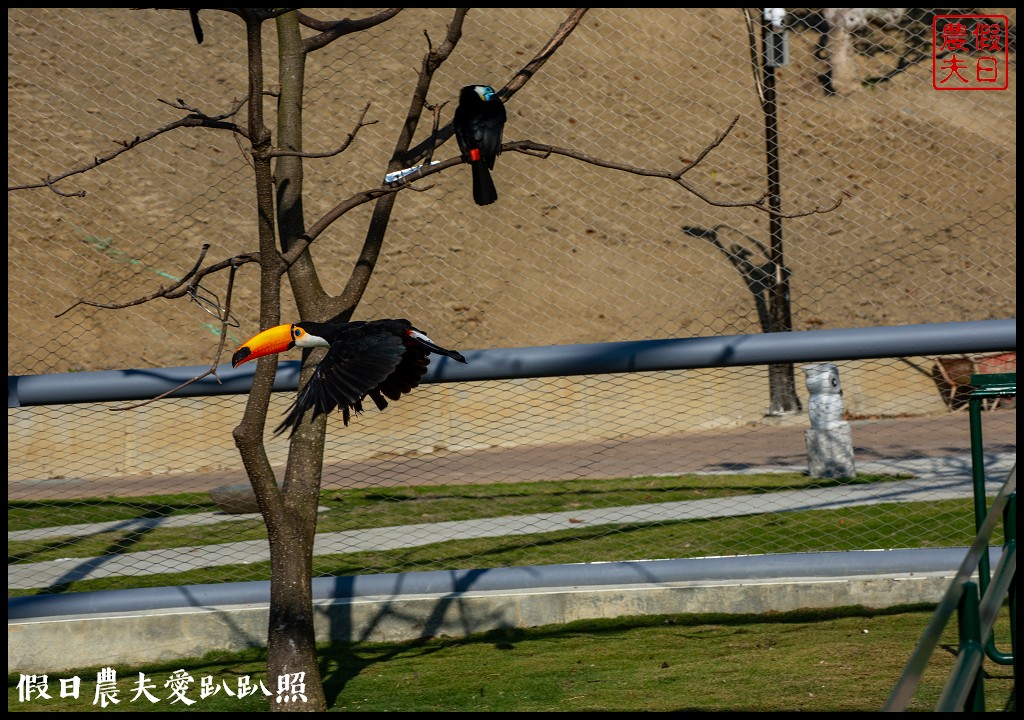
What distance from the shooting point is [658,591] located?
5582mm

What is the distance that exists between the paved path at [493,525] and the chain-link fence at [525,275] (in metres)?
0.05

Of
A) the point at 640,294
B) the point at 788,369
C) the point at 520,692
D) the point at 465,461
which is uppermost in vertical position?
the point at 640,294

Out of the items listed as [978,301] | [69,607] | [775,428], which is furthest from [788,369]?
[69,607]

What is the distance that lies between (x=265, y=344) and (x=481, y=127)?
1.45 metres

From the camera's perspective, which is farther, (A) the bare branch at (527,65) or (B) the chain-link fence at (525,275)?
(B) the chain-link fence at (525,275)

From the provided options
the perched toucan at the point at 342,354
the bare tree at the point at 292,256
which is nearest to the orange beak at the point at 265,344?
the perched toucan at the point at 342,354

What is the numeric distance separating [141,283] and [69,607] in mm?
7384

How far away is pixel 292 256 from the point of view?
4320mm

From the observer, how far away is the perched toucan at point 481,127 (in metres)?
4.70

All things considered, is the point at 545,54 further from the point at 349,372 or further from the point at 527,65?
the point at 349,372

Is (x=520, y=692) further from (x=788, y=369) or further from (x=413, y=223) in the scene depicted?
(x=413, y=223)

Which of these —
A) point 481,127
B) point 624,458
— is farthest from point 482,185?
point 624,458

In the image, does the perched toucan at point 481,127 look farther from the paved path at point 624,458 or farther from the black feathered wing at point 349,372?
the paved path at point 624,458

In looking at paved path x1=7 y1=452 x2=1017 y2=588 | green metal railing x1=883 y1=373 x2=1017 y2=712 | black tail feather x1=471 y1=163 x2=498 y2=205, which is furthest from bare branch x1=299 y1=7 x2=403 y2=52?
paved path x1=7 y1=452 x2=1017 y2=588
